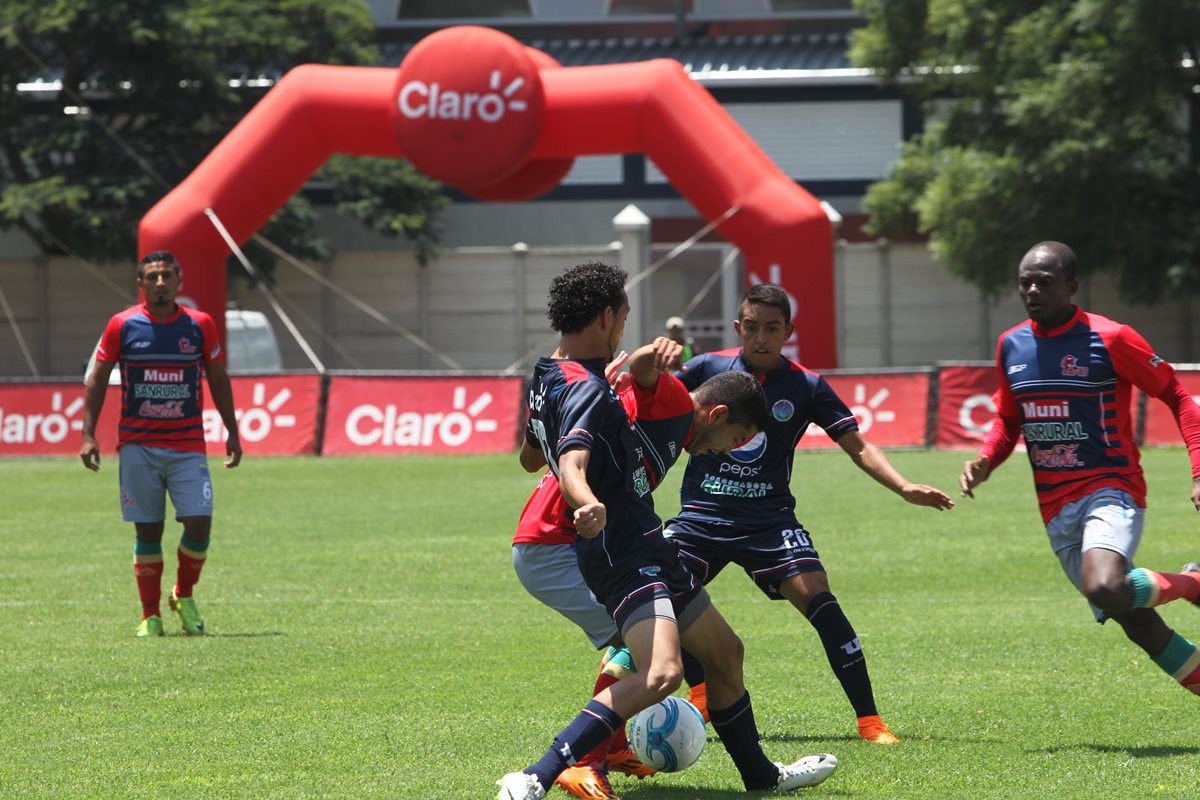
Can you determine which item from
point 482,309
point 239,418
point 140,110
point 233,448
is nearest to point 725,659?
point 233,448

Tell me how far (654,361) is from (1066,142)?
24.5 m

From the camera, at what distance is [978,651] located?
29.3 ft

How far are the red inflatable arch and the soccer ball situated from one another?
17811 mm

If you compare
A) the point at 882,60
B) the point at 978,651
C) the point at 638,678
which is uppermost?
the point at 882,60

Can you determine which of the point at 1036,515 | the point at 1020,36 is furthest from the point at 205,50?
the point at 1036,515

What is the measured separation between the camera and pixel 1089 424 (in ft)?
22.6

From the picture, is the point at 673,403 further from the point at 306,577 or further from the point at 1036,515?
the point at 1036,515

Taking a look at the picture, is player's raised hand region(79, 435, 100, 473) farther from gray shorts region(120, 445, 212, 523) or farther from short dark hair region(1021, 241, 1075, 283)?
short dark hair region(1021, 241, 1075, 283)

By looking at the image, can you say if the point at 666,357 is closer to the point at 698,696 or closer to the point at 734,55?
the point at 698,696

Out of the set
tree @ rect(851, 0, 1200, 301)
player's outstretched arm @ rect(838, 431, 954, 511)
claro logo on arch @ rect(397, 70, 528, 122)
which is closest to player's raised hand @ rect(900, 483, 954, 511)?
player's outstretched arm @ rect(838, 431, 954, 511)

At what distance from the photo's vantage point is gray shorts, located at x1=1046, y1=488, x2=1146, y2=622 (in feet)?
22.0

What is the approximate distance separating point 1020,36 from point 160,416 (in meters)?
22.5

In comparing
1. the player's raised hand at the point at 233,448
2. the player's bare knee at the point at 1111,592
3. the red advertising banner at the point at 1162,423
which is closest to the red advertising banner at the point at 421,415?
the red advertising banner at the point at 1162,423

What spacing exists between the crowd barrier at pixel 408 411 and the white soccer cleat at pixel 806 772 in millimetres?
17450
